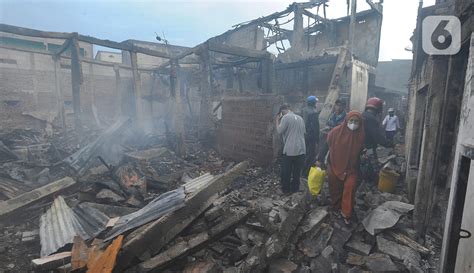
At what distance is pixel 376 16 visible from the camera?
1548cm

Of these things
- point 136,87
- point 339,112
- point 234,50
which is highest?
point 234,50

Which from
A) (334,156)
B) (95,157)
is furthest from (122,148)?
(334,156)

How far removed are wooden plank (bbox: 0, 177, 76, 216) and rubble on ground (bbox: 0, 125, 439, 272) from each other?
2 centimetres

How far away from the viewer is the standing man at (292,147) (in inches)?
207

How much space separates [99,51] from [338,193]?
3193cm

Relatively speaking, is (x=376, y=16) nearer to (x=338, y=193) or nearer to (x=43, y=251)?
(x=338, y=193)

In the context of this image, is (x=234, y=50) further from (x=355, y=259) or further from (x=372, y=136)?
(x=355, y=259)

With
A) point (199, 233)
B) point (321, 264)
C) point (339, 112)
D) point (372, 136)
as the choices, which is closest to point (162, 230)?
point (199, 233)

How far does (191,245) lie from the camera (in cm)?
307

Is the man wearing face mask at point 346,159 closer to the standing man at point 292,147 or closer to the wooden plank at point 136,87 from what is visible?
the standing man at point 292,147

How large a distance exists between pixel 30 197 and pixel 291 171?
5.07 m

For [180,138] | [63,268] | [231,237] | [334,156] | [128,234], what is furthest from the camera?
[180,138]

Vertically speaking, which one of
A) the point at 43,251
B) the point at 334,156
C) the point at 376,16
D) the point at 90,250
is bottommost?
the point at 43,251

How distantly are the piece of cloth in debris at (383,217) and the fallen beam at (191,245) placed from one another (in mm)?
1837
